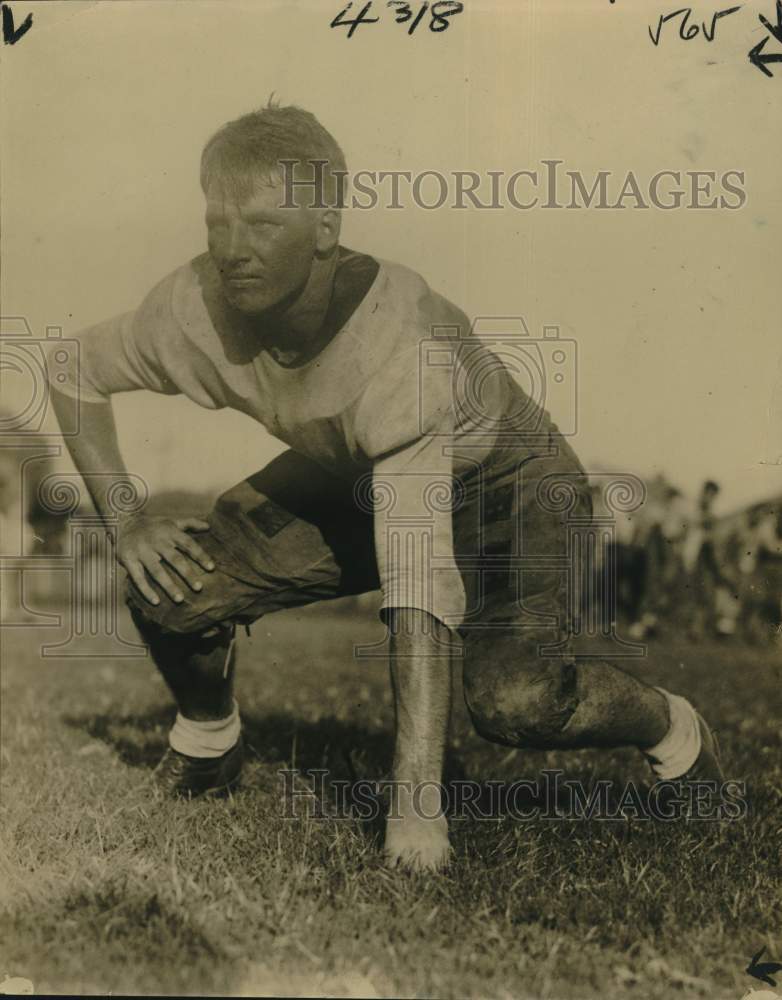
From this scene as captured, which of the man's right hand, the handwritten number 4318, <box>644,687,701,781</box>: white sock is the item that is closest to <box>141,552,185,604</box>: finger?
the man's right hand

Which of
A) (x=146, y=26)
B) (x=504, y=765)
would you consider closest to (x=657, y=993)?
(x=504, y=765)

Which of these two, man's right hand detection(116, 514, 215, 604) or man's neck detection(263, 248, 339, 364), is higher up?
man's neck detection(263, 248, 339, 364)

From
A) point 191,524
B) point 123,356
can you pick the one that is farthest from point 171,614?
point 123,356

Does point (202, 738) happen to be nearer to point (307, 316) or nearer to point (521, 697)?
point (521, 697)

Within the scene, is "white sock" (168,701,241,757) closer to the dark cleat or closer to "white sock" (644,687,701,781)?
the dark cleat

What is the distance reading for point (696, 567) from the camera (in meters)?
4.90

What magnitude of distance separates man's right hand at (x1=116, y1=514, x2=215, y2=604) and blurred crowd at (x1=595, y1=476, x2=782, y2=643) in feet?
4.12

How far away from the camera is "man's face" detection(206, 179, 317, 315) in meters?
2.82

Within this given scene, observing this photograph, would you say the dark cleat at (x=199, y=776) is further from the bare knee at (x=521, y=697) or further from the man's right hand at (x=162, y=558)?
the bare knee at (x=521, y=697)

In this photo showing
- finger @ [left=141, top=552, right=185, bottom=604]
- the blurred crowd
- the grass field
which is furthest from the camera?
the blurred crowd

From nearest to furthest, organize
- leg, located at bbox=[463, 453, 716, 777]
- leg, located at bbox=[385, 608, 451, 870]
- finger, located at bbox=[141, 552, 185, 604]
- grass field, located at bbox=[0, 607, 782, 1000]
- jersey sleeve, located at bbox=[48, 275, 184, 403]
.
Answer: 1. grass field, located at bbox=[0, 607, 782, 1000]
2. leg, located at bbox=[385, 608, 451, 870]
3. leg, located at bbox=[463, 453, 716, 777]
4. finger, located at bbox=[141, 552, 185, 604]
5. jersey sleeve, located at bbox=[48, 275, 184, 403]

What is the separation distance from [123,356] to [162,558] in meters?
0.58

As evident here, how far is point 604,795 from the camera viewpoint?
10.7ft

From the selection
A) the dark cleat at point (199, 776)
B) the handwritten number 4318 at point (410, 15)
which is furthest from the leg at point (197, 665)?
the handwritten number 4318 at point (410, 15)
